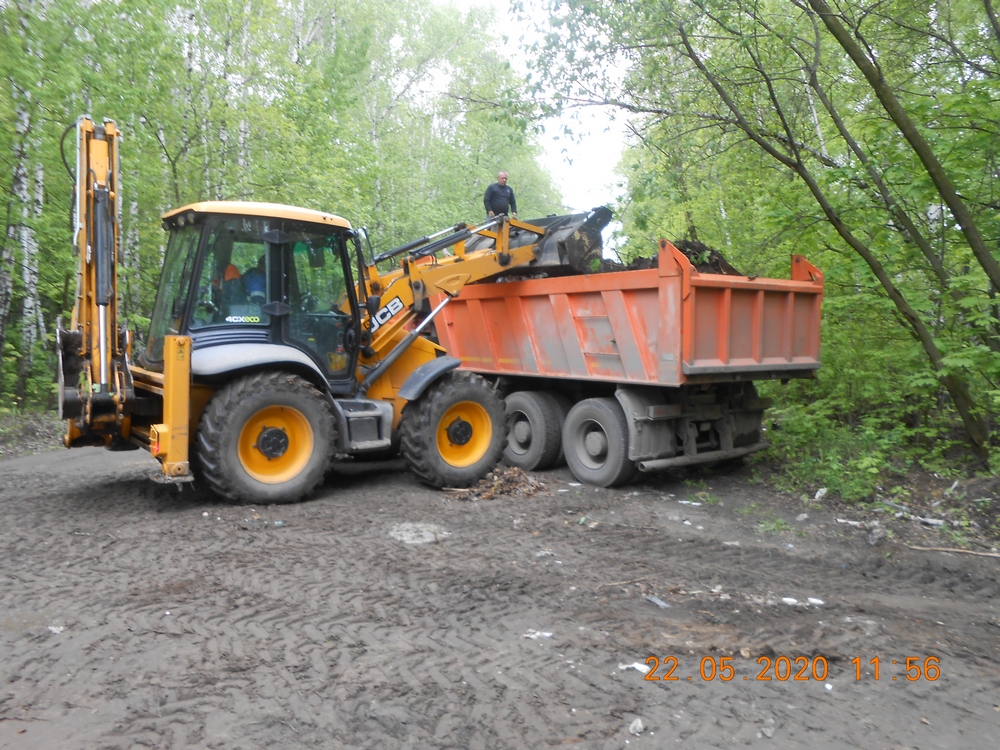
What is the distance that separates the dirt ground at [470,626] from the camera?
3.04 metres

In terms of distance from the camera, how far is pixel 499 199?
9.70 m

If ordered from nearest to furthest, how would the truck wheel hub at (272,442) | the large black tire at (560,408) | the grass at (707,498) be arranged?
the truck wheel hub at (272,442) → the grass at (707,498) → the large black tire at (560,408)

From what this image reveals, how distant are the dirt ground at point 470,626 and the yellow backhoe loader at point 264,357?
22.3 inches

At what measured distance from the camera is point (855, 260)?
778 centimetres

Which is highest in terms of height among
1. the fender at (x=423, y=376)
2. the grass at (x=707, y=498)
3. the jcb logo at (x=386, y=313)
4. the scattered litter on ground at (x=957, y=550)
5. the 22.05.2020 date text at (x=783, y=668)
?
the jcb logo at (x=386, y=313)

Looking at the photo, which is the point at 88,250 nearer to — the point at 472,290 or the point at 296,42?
the point at 472,290

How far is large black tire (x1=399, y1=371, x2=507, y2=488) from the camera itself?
7.18 m

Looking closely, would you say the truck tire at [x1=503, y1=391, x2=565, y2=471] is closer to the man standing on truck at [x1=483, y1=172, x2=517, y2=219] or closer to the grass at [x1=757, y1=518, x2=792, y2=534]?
the man standing on truck at [x1=483, y1=172, x2=517, y2=219]

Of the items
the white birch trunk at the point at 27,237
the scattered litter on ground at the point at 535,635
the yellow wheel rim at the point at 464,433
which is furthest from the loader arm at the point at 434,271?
the white birch trunk at the point at 27,237

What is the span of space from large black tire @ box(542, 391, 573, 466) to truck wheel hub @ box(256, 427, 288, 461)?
3.21 meters

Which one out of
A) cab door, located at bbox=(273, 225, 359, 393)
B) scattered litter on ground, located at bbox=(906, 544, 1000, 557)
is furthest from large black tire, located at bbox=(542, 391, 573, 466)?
scattered litter on ground, located at bbox=(906, 544, 1000, 557)

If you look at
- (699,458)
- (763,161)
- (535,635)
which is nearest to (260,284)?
(535,635)

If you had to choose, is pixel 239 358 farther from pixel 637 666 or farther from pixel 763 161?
pixel 763 161

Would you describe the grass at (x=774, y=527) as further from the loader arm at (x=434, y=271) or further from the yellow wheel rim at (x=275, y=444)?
the yellow wheel rim at (x=275, y=444)
